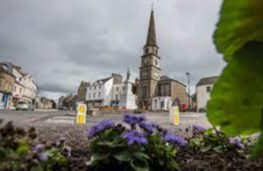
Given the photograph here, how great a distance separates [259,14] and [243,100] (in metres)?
0.24

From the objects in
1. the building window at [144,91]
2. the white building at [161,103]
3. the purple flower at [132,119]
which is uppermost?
the building window at [144,91]

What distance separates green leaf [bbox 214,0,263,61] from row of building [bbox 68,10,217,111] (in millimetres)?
52711

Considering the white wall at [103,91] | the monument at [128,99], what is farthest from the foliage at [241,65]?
the white wall at [103,91]

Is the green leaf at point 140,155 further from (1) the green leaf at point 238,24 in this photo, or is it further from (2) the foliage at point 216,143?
(1) the green leaf at point 238,24

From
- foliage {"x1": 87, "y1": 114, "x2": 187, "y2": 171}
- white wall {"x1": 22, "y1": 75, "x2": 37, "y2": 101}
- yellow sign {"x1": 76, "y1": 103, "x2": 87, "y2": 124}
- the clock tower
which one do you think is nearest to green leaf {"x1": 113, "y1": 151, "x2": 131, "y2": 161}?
foliage {"x1": 87, "y1": 114, "x2": 187, "y2": 171}

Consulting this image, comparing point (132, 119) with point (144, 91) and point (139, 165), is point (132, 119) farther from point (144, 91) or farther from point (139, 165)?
point (144, 91)

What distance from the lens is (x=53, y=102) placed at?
3816 inches

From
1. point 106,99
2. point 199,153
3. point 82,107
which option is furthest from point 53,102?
point 199,153

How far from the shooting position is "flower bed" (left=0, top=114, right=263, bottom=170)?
1.52 meters

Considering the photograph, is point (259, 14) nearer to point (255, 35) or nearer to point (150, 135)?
point (255, 35)

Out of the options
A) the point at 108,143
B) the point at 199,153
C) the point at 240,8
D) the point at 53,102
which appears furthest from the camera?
the point at 53,102

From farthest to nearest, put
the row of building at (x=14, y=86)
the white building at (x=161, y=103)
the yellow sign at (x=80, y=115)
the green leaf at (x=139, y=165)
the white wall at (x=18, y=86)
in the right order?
the white building at (x=161, y=103)
the white wall at (x=18, y=86)
the row of building at (x=14, y=86)
the yellow sign at (x=80, y=115)
the green leaf at (x=139, y=165)

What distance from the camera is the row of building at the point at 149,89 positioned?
58.8m

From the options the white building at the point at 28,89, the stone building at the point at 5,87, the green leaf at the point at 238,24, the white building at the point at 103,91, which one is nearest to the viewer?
the green leaf at the point at 238,24
